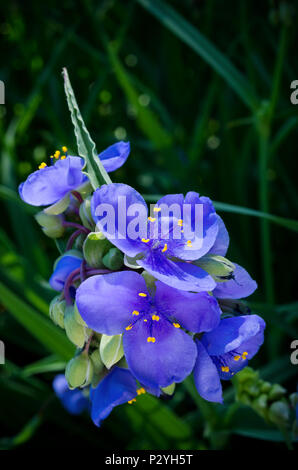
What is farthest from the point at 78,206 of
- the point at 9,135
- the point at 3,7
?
the point at 3,7

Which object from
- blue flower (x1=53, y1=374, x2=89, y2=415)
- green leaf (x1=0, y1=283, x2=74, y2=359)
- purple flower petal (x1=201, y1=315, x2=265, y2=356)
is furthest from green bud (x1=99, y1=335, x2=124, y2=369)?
blue flower (x1=53, y1=374, x2=89, y2=415)

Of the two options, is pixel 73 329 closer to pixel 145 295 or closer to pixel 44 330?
pixel 145 295

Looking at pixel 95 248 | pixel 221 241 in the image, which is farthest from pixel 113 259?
pixel 221 241

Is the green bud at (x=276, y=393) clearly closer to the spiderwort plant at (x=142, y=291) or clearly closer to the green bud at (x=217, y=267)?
the spiderwort plant at (x=142, y=291)

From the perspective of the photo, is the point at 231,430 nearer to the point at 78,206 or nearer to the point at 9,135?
the point at 78,206

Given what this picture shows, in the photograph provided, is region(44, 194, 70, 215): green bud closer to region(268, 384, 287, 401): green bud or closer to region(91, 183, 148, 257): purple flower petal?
region(91, 183, 148, 257): purple flower petal

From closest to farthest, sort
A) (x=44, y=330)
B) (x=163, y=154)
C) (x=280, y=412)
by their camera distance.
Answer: (x=280, y=412), (x=44, y=330), (x=163, y=154)

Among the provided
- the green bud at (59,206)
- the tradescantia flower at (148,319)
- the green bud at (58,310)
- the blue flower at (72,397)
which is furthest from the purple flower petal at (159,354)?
the blue flower at (72,397)
